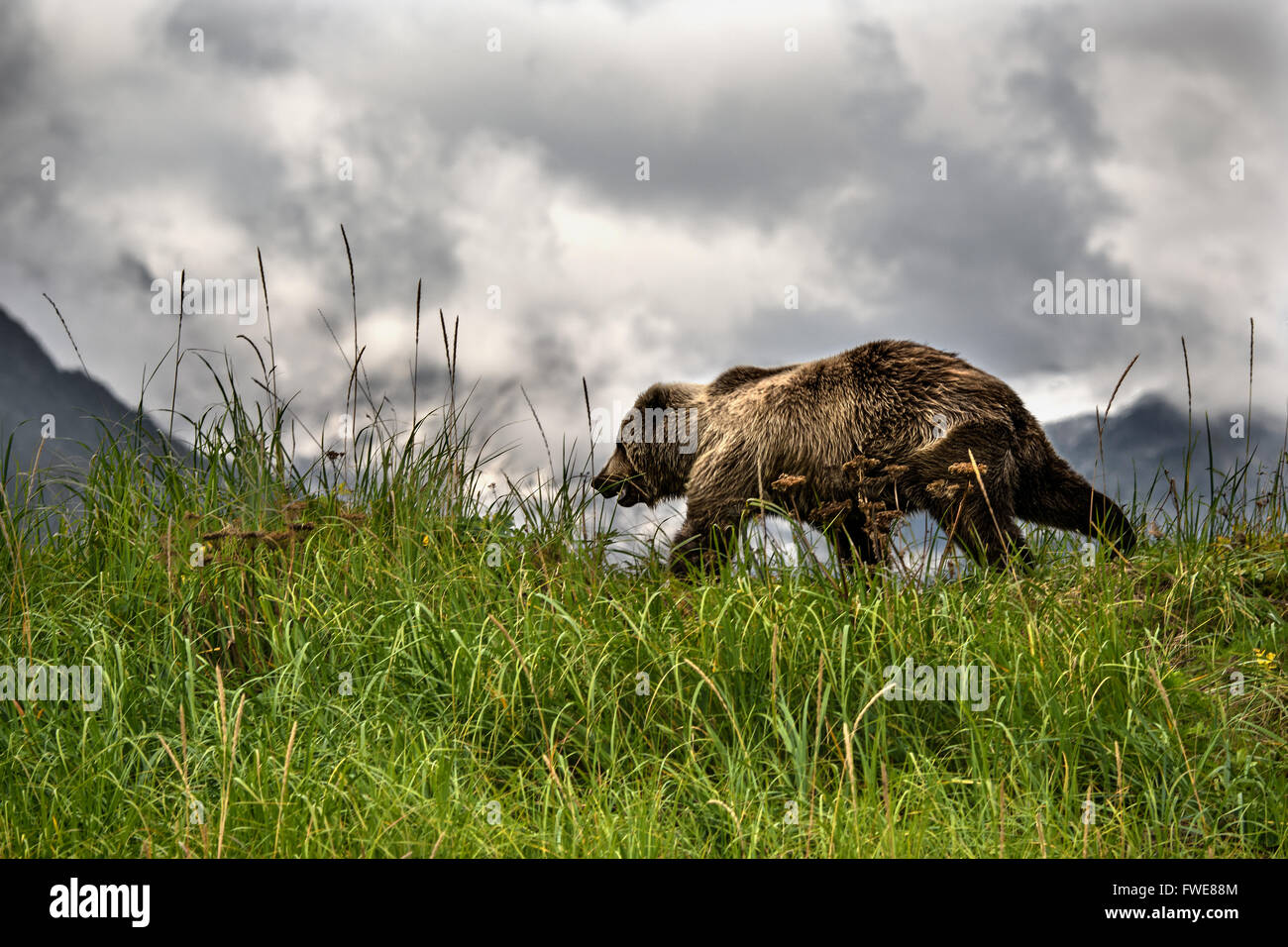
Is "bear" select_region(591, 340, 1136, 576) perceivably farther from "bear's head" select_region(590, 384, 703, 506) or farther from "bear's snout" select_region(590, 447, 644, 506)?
"bear's snout" select_region(590, 447, 644, 506)

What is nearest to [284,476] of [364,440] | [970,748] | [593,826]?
[364,440]

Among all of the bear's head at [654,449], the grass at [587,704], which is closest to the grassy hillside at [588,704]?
the grass at [587,704]

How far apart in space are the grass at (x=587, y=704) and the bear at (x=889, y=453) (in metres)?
0.99

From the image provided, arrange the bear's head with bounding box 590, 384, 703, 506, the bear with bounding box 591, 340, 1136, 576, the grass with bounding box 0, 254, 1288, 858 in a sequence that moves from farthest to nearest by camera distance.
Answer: the bear's head with bounding box 590, 384, 703, 506
the bear with bounding box 591, 340, 1136, 576
the grass with bounding box 0, 254, 1288, 858

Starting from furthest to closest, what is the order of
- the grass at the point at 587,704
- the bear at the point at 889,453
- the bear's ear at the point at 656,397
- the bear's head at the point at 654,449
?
the bear's ear at the point at 656,397, the bear's head at the point at 654,449, the bear at the point at 889,453, the grass at the point at 587,704

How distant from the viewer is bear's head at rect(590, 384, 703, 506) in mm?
7758

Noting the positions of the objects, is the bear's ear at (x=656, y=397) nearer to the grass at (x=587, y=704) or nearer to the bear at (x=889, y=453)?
the bear at (x=889, y=453)

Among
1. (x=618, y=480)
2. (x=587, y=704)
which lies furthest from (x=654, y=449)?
(x=587, y=704)

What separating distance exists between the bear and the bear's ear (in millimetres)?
555

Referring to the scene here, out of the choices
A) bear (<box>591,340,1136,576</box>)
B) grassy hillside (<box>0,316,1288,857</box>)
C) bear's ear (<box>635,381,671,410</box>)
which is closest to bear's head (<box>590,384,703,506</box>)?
bear's ear (<box>635,381,671,410</box>)

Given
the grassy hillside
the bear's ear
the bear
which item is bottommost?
the grassy hillside

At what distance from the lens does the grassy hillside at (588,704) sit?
121 inches
